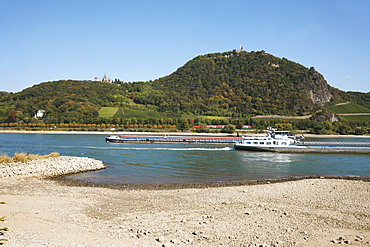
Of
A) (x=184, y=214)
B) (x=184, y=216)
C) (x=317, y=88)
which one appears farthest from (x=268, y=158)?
(x=317, y=88)

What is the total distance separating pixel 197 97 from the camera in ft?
572

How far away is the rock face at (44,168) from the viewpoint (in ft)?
76.4

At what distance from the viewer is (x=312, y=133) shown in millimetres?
103875

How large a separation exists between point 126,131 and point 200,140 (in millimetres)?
36685

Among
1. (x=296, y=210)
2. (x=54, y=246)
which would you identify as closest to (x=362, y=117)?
(x=296, y=210)

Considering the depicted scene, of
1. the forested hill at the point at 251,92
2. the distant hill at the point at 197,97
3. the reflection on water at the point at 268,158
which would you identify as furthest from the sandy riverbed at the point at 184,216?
the forested hill at the point at 251,92

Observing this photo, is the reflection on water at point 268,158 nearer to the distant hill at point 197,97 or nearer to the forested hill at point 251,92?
the distant hill at point 197,97

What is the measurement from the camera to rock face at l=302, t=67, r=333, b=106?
177 m

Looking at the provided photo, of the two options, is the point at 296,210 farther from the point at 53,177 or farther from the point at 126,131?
the point at 126,131

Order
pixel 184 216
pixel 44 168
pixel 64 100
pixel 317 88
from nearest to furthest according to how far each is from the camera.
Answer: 1. pixel 184 216
2. pixel 44 168
3. pixel 64 100
4. pixel 317 88

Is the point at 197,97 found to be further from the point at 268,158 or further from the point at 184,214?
the point at 184,214

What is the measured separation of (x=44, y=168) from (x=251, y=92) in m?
150

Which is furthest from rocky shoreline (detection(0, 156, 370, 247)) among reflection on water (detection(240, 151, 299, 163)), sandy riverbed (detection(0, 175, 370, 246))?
reflection on water (detection(240, 151, 299, 163))

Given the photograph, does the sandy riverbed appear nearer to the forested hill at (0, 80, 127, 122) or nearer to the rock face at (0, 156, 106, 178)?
the rock face at (0, 156, 106, 178)
